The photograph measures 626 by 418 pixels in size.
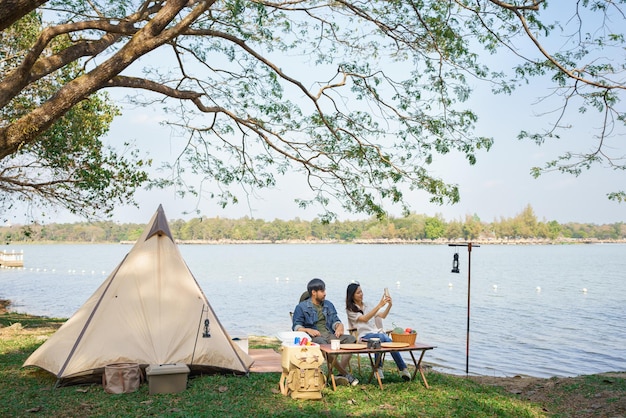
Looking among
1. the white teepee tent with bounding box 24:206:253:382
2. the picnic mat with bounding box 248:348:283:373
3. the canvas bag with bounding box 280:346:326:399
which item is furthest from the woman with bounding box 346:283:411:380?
the white teepee tent with bounding box 24:206:253:382

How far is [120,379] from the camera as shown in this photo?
612 centimetres

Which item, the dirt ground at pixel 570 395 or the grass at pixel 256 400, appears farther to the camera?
the dirt ground at pixel 570 395

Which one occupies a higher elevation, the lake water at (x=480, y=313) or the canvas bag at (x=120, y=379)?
the canvas bag at (x=120, y=379)

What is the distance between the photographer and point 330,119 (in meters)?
9.45

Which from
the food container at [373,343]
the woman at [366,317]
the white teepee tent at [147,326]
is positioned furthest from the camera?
the woman at [366,317]

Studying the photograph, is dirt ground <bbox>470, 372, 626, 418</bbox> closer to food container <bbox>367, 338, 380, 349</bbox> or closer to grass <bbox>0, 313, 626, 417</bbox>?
grass <bbox>0, 313, 626, 417</bbox>

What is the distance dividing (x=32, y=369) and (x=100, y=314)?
1.43 meters

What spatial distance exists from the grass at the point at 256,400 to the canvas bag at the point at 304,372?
116 mm

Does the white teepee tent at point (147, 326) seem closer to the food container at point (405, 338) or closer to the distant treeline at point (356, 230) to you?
the food container at point (405, 338)

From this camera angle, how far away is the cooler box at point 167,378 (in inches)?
237

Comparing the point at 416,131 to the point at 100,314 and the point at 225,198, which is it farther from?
the point at 100,314

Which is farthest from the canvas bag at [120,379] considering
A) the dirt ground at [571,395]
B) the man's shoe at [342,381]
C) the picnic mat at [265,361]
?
the dirt ground at [571,395]

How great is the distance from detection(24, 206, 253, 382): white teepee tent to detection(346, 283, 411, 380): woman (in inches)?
55.7

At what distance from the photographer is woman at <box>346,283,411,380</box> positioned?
675 cm
